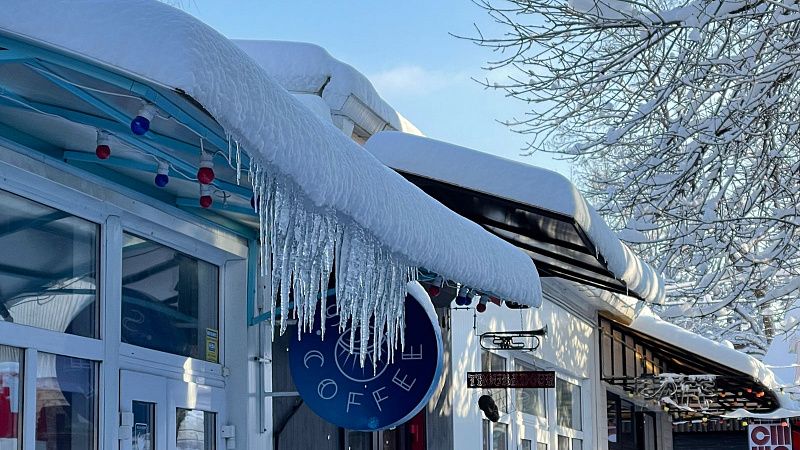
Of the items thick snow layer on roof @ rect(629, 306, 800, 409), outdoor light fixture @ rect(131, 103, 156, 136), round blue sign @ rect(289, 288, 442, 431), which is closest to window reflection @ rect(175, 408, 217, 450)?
round blue sign @ rect(289, 288, 442, 431)

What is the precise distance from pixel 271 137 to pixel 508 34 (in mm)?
6212

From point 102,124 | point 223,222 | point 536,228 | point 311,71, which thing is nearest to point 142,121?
point 102,124

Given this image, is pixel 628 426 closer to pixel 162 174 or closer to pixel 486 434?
pixel 486 434

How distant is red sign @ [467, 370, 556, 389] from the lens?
10242 mm

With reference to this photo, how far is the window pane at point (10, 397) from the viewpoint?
4605mm

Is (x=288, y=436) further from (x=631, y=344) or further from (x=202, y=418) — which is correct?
(x=631, y=344)

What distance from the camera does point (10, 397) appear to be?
4660 mm

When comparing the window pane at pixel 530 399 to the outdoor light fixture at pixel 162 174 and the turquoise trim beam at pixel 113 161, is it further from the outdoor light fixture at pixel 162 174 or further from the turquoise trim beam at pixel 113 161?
the outdoor light fixture at pixel 162 174

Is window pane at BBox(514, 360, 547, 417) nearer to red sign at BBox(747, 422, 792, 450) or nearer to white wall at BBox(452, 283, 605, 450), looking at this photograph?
white wall at BBox(452, 283, 605, 450)

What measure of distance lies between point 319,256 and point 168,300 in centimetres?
243

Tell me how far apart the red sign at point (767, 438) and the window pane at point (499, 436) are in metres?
13.8

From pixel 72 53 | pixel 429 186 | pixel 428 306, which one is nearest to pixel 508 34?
pixel 429 186

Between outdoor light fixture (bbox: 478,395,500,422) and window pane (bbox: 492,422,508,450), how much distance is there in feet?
3.24

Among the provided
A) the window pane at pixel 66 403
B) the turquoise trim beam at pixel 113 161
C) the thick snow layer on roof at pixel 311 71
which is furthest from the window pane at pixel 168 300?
the thick snow layer on roof at pixel 311 71
